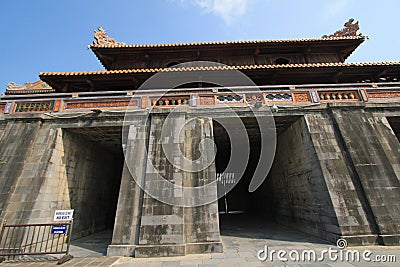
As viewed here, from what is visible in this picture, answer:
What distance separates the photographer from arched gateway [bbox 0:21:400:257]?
229 inches

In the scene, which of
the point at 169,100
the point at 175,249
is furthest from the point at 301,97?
the point at 175,249

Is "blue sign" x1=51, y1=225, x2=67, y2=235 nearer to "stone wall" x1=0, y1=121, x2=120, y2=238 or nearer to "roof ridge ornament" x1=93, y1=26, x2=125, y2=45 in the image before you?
"stone wall" x1=0, y1=121, x2=120, y2=238

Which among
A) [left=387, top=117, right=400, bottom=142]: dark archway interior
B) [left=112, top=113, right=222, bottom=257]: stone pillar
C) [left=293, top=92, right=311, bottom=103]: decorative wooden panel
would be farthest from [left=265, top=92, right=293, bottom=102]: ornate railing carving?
[left=387, top=117, right=400, bottom=142]: dark archway interior

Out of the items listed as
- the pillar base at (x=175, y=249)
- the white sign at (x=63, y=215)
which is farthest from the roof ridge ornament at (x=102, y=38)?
the pillar base at (x=175, y=249)

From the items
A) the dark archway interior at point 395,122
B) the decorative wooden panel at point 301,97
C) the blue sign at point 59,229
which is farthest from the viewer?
the decorative wooden panel at point 301,97

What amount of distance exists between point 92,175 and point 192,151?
233 inches

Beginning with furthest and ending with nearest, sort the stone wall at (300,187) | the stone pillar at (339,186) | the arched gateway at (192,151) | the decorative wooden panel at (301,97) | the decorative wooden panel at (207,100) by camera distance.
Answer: the decorative wooden panel at (301,97)
the decorative wooden panel at (207,100)
the stone wall at (300,187)
the arched gateway at (192,151)
the stone pillar at (339,186)

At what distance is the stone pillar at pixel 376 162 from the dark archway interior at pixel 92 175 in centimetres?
942

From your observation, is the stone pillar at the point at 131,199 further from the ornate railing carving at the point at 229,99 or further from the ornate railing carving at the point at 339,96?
the ornate railing carving at the point at 339,96

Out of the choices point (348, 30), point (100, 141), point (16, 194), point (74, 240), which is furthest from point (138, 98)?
point (348, 30)

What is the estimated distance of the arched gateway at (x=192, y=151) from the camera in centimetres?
580

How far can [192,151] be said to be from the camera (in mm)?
6922

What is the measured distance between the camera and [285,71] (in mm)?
10297

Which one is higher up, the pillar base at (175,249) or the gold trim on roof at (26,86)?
the gold trim on roof at (26,86)
